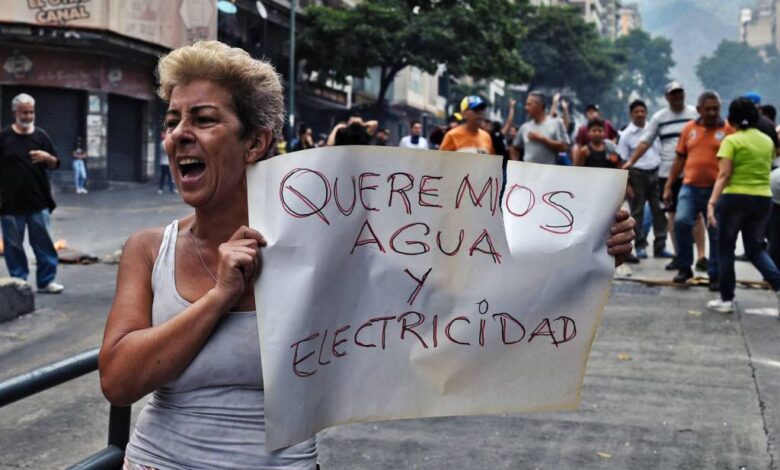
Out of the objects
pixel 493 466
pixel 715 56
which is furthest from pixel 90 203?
pixel 715 56

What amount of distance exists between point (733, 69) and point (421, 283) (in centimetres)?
14750

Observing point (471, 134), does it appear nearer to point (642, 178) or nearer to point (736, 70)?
point (642, 178)

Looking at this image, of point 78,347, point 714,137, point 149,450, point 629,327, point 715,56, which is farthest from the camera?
point 715,56

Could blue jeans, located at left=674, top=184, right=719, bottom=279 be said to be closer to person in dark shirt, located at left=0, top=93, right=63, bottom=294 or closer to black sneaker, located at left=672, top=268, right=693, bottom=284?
black sneaker, located at left=672, top=268, right=693, bottom=284

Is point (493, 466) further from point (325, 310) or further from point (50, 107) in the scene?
point (50, 107)

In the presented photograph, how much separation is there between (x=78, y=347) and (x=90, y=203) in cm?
1512

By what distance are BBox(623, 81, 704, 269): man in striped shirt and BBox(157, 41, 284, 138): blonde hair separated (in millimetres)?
8540

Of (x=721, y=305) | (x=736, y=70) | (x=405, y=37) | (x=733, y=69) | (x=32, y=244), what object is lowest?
(x=721, y=305)

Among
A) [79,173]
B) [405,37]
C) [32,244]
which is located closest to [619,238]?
[32,244]

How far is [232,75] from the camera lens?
1.90 metres

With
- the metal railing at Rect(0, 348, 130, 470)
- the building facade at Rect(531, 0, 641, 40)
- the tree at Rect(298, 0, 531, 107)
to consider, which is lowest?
the metal railing at Rect(0, 348, 130, 470)

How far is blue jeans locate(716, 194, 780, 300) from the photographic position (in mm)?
7523

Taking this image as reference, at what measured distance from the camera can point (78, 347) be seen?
260 inches

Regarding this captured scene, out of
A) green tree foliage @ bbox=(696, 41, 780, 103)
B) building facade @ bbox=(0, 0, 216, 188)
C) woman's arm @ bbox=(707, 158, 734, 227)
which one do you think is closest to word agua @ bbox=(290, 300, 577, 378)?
woman's arm @ bbox=(707, 158, 734, 227)
